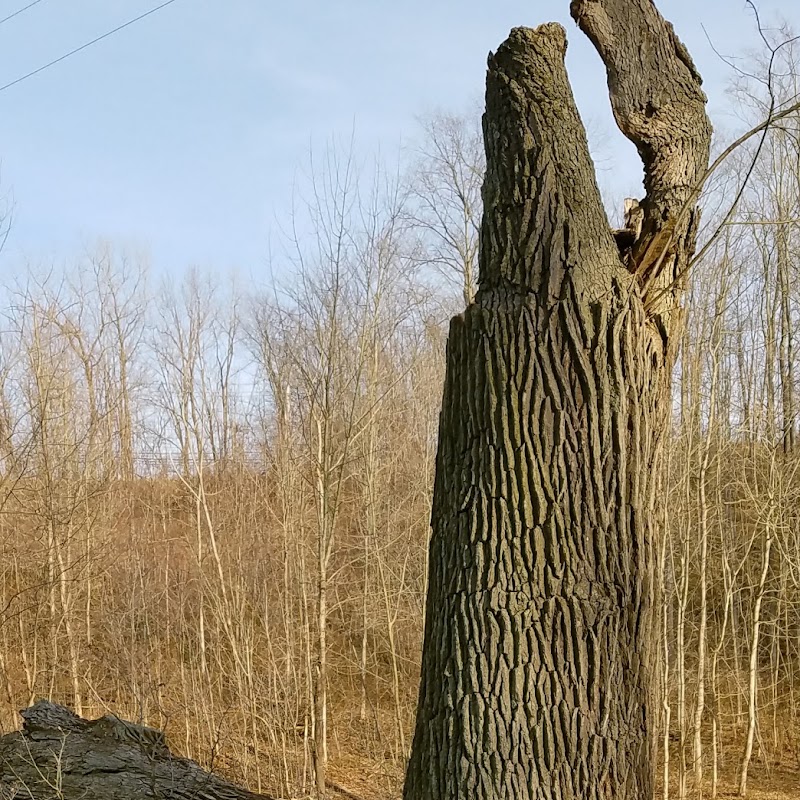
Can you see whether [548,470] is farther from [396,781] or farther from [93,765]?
[396,781]

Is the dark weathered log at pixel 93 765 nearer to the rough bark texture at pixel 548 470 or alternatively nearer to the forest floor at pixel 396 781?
the rough bark texture at pixel 548 470

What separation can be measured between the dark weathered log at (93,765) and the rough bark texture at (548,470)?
6.17 feet

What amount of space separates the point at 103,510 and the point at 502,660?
988cm

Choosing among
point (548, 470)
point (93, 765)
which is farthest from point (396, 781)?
point (548, 470)

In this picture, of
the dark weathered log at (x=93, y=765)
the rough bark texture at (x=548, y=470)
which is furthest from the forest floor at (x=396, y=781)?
the rough bark texture at (x=548, y=470)

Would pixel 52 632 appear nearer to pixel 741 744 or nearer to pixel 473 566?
pixel 473 566

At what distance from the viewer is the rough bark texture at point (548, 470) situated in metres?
2.49

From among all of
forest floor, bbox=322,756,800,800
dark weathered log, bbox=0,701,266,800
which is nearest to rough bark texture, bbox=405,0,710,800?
dark weathered log, bbox=0,701,266,800

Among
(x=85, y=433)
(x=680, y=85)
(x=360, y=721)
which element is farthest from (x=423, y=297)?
(x=680, y=85)

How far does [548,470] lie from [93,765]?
305 centimetres

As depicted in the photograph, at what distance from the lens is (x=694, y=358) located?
937cm

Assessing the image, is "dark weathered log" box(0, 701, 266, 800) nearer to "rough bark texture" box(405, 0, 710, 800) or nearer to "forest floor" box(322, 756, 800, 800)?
"rough bark texture" box(405, 0, 710, 800)

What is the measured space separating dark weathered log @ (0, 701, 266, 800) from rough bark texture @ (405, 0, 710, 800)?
74.1 inches

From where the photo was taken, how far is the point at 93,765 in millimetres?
4023
